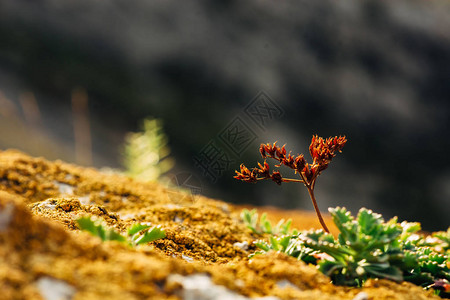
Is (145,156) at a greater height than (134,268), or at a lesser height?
greater

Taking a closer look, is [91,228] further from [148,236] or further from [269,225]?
[269,225]

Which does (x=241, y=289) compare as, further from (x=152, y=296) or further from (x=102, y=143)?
(x=102, y=143)

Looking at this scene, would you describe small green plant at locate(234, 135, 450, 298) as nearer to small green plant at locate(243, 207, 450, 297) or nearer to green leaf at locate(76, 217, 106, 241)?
small green plant at locate(243, 207, 450, 297)

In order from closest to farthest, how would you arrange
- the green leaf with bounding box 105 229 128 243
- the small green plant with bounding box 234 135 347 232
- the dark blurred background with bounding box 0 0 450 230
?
1. the green leaf with bounding box 105 229 128 243
2. the small green plant with bounding box 234 135 347 232
3. the dark blurred background with bounding box 0 0 450 230

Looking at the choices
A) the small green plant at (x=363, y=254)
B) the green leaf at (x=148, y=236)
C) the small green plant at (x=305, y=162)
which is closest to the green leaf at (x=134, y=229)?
the green leaf at (x=148, y=236)

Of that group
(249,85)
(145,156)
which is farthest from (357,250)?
(249,85)

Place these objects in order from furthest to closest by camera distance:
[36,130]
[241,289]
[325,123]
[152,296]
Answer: [36,130] → [325,123] → [241,289] → [152,296]

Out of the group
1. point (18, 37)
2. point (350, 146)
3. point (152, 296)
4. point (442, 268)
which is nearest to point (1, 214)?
point (152, 296)

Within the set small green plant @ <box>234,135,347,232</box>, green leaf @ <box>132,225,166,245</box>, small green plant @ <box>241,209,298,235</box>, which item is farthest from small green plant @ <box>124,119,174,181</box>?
green leaf @ <box>132,225,166,245</box>
